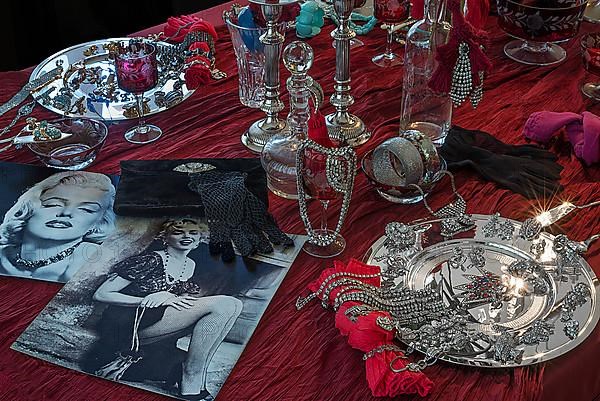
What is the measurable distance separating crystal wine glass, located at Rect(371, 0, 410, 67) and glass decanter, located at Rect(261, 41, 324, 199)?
41 cm

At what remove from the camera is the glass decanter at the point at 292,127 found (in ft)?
3.48

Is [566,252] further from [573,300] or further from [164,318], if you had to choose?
[164,318]

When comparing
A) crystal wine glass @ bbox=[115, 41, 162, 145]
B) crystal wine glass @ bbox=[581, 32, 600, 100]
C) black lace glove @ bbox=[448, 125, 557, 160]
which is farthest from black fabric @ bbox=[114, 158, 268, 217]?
crystal wine glass @ bbox=[581, 32, 600, 100]

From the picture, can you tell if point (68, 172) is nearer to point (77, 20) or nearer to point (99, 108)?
point (99, 108)

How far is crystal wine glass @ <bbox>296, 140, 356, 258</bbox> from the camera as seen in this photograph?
95cm

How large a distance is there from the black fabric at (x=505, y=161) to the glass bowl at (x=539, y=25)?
33cm

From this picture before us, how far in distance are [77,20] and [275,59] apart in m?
1.68

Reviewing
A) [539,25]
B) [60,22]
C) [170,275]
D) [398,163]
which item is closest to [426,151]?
[398,163]

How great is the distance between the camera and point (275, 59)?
3.92ft

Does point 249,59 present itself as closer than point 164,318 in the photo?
No

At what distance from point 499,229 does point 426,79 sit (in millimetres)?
310

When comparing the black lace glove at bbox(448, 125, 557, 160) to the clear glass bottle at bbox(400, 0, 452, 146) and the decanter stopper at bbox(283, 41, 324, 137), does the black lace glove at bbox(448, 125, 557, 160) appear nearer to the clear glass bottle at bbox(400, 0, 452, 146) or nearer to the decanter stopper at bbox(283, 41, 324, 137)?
the clear glass bottle at bbox(400, 0, 452, 146)

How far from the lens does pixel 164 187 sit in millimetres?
1074

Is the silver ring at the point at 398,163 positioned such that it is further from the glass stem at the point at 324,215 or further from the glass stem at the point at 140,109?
the glass stem at the point at 140,109
